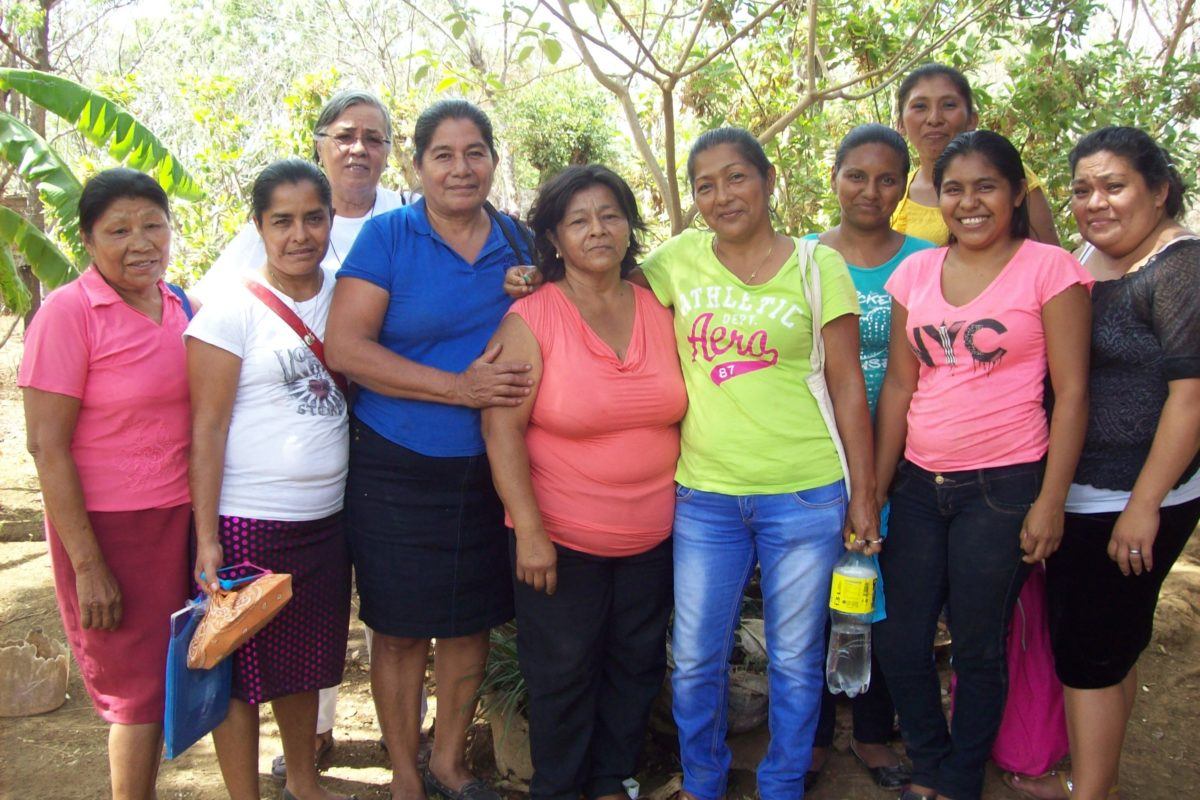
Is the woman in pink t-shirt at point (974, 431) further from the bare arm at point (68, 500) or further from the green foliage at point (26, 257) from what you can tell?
the green foliage at point (26, 257)

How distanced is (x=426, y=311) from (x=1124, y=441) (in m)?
2.06

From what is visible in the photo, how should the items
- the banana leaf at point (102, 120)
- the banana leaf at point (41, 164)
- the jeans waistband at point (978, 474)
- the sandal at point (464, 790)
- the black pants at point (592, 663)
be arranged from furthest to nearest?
the banana leaf at point (102, 120) → the banana leaf at point (41, 164) → the sandal at point (464, 790) → the black pants at point (592, 663) → the jeans waistband at point (978, 474)

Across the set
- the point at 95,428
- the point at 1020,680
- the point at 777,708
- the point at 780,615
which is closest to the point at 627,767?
the point at 777,708

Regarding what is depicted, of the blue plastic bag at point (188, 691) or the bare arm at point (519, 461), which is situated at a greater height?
the bare arm at point (519, 461)

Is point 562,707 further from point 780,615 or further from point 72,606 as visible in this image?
point 72,606

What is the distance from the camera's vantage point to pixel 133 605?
2.70 m

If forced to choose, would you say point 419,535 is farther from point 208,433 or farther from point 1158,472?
point 1158,472

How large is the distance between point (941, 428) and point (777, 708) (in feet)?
3.33

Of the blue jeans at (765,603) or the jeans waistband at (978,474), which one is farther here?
the blue jeans at (765,603)

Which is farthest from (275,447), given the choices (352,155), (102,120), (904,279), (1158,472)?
(102,120)

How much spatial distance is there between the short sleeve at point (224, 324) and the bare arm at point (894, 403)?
1958 mm

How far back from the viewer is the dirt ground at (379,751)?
3414 millimetres

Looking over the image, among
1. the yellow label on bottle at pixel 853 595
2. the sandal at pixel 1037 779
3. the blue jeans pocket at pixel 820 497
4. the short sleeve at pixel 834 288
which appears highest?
the short sleeve at pixel 834 288

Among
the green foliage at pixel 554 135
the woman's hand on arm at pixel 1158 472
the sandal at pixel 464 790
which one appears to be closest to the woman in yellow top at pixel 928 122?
the woman's hand on arm at pixel 1158 472
